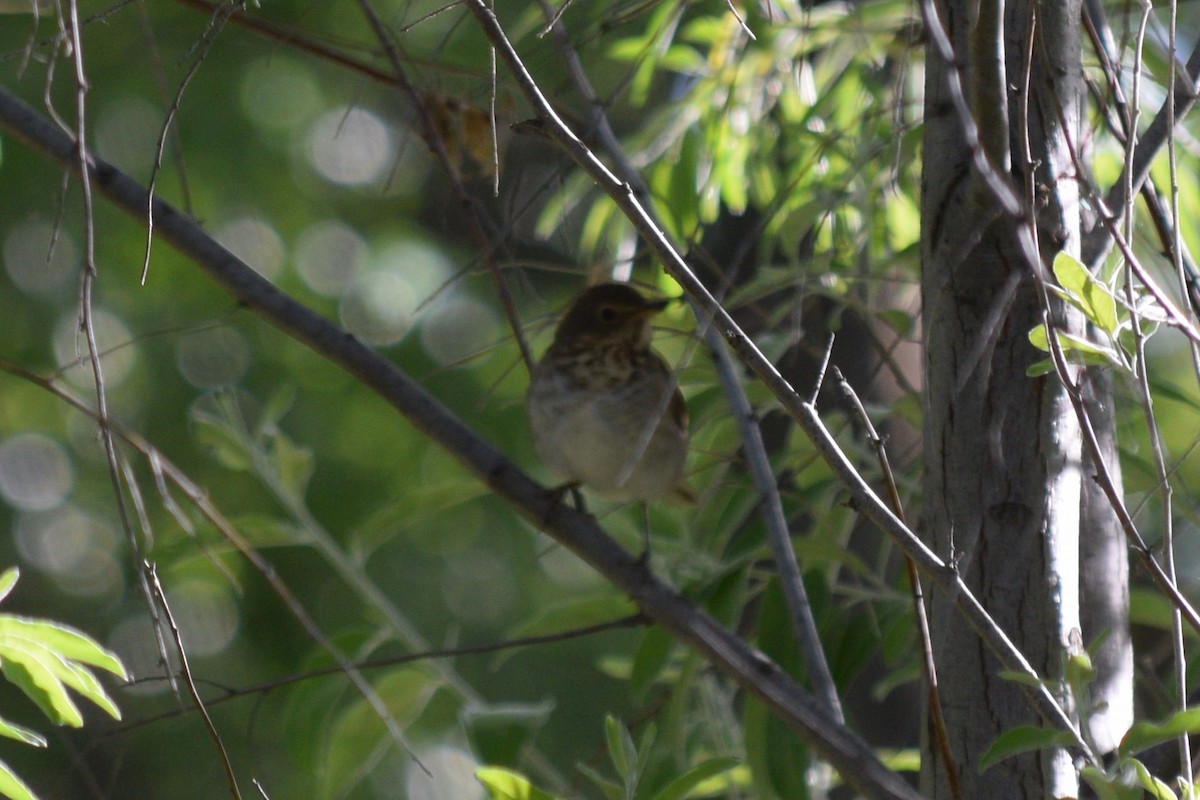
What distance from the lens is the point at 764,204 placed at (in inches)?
106

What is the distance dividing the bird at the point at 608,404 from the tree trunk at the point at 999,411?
161cm

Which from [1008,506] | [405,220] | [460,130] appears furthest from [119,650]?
[1008,506]

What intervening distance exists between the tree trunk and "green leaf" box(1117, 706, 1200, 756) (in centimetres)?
26

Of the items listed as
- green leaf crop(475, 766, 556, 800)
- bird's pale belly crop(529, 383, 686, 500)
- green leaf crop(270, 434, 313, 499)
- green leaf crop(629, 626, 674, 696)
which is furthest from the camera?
bird's pale belly crop(529, 383, 686, 500)

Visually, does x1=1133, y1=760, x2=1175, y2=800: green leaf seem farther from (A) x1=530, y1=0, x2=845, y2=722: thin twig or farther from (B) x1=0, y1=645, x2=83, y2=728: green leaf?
(B) x1=0, y1=645, x2=83, y2=728: green leaf

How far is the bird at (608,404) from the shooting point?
10.6ft

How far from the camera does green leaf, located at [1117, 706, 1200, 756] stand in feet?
3.57

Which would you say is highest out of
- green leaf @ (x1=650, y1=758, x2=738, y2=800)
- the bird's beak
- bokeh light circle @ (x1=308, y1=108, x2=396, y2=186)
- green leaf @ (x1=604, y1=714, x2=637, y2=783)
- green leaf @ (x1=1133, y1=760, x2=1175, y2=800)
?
bokeh light circle @ (x1=308, y1=108, x2=396, y2=186)

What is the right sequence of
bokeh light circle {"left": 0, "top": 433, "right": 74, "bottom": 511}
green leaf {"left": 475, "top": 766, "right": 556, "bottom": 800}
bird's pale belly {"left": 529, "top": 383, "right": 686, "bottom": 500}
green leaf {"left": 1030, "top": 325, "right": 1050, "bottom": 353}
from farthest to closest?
bokeh light circle {"left": 0, "top": 433, "right": 74, "bottom": 511} → bird's pale belly {"left": 529, "top": 383, "right": 686, "bottom": 500} → green leaf {"left": 475, "top": 766, "right": 556, "bottom": 800} → green leaf {"left": 1030, "top": 325, "right": 1050, "bottom": 353}

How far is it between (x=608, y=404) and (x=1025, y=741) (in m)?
2.18

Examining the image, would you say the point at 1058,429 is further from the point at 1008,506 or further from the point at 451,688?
the point at 451,688

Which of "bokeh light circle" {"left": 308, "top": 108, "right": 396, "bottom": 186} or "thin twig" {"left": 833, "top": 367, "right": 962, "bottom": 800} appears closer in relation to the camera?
"thin twig" {"left": 833, "top": 367, "right": 962, "bottom": 800}

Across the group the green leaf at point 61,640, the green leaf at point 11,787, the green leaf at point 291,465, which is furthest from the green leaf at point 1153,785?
the green leaf at point 291,465

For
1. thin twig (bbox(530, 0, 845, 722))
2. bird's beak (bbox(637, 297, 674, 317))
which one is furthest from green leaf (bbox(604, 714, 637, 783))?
bird's beak (bbox(637, 297, 674, 317))
